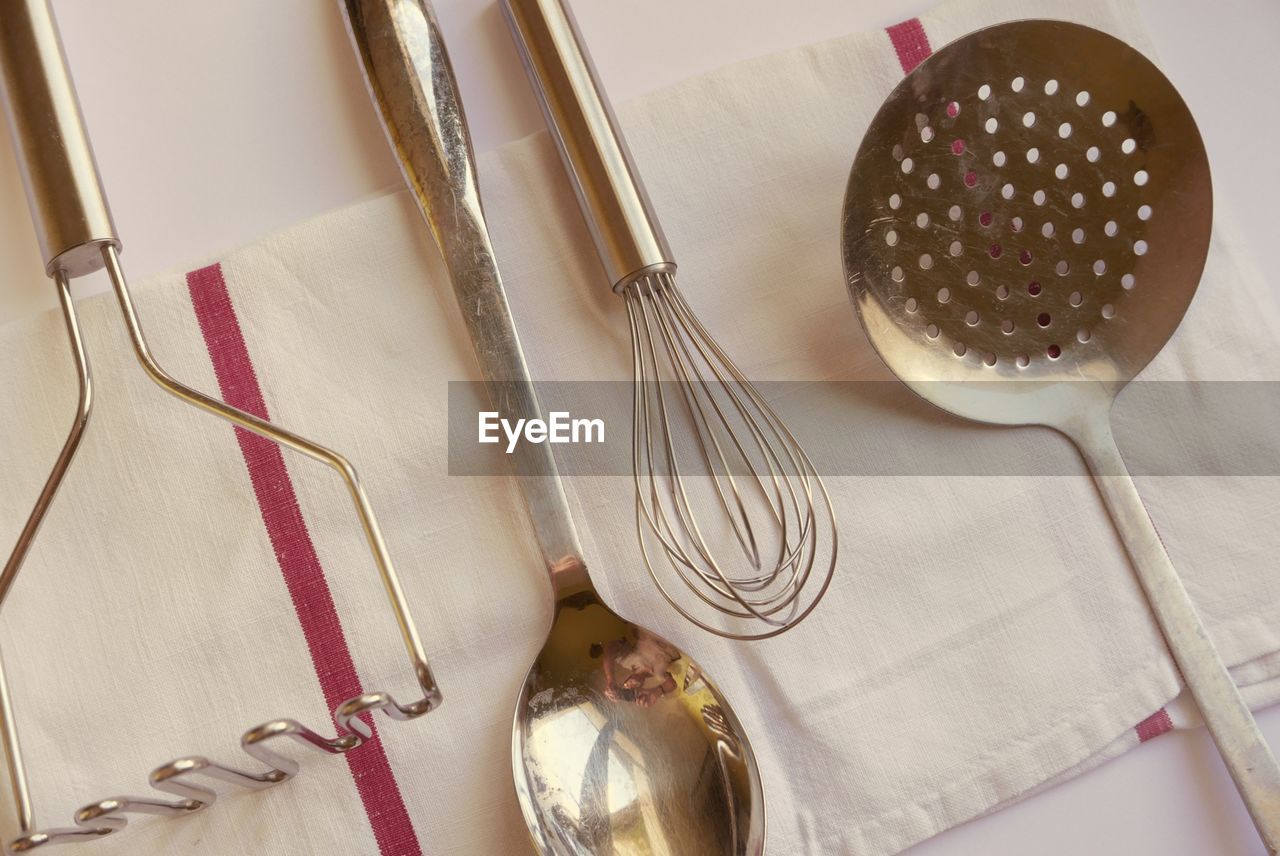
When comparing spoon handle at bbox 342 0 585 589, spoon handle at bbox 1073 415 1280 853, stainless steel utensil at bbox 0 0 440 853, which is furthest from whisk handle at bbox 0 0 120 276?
spoon handle at bbox 1073 415 1280 853

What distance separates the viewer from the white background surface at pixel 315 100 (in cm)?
42

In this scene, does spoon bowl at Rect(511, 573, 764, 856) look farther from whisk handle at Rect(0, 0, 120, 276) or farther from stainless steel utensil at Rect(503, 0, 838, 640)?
whisk handle at Rect(0, 0, 120, 276)

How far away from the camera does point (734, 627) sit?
393 millimetres

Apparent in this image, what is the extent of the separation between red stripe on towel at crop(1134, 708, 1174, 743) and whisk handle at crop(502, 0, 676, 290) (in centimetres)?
26

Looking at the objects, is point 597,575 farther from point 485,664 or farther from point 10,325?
point 10,325

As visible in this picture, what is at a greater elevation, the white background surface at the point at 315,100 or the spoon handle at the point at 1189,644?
the white background surface at the point at 315,100

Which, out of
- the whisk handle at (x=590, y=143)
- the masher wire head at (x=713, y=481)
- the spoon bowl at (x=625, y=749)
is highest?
the whisk handle at (x=590, y=143)

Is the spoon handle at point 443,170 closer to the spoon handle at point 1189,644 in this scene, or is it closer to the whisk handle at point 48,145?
the whisk handle at point 48,145

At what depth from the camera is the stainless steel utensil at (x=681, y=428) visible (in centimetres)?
39

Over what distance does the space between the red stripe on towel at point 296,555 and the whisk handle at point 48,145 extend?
0.04m

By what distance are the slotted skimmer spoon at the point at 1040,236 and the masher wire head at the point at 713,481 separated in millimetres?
60

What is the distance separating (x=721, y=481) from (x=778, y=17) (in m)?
0.20

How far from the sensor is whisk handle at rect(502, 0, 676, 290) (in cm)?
38

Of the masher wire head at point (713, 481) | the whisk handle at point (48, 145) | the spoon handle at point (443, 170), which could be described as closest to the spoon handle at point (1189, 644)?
the masher wire head at point (713, 481)
